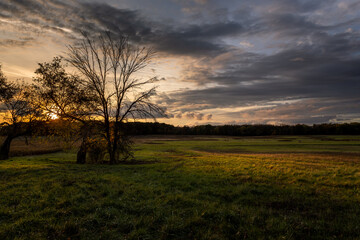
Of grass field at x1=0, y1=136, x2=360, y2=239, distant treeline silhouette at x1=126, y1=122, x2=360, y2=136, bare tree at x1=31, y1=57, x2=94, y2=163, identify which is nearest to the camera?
grass field at x1=0, y1=136, x2=360, y2=239

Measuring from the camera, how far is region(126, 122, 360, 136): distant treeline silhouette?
133375mm

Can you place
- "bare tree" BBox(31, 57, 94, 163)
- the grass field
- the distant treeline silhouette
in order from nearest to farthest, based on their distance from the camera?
the grass field
"bare tree" BBox(31, 57, 94, 163)
the distant treeline silhouette

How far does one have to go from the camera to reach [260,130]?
6058 inches

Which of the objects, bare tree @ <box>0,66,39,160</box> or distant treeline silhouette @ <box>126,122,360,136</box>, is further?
distant treeline silhouette @ <box>126,122,360,136</box>

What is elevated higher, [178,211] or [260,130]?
[260,130]

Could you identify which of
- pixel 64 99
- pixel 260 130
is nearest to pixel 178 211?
pixel 64 99

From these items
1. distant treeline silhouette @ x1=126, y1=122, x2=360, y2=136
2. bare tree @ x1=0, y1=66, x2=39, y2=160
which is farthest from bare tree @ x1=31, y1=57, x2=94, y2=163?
distant treeline silhouette @ x1=126, y1=122, x2=360, y2=136

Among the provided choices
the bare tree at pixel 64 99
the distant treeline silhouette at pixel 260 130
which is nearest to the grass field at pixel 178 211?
the bare tree at pixel 64 99

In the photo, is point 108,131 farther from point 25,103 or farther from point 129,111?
point 25,103

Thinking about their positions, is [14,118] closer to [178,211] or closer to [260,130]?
[178,211]

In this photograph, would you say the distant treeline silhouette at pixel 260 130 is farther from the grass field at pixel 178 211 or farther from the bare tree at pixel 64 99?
the grass field at pixel 178 211

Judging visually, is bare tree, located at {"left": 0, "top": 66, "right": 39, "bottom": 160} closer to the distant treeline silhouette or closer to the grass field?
the grass field

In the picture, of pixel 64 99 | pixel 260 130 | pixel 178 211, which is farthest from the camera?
pixel 260 130

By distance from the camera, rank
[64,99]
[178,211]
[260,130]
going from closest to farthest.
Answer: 1. [178,211]
2. [64,99]
3. [260,130]
